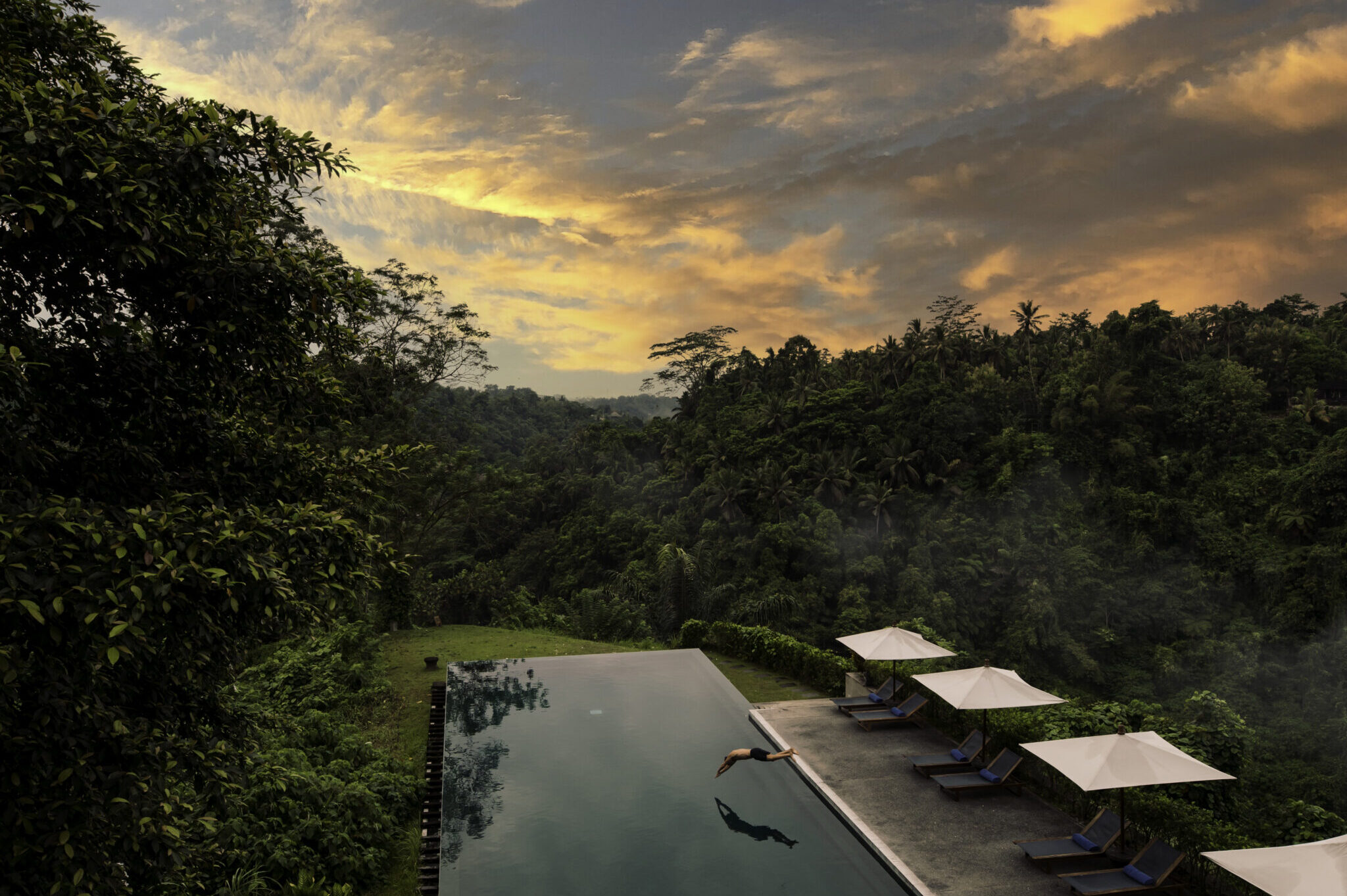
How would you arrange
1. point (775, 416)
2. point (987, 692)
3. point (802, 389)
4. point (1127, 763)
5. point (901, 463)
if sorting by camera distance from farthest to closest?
point (802, 389) → point (775, 416) → point (901, 463) → point (987, 692) → point (1127, 763)

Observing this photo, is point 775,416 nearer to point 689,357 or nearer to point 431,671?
point 689,357

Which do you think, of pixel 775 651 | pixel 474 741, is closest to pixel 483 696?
pixel 474 741

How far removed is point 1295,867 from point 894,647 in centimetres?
641

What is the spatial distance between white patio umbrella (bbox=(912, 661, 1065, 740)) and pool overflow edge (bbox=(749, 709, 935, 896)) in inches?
78.2

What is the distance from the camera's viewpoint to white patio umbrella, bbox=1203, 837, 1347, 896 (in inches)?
201

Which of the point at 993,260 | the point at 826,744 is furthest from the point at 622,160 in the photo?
the point at 993,260

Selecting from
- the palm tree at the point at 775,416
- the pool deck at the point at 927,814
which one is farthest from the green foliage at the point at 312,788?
the palm tree at the point at 775,416

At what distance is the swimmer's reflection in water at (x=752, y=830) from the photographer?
7.92 meters

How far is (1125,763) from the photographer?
7215 mm

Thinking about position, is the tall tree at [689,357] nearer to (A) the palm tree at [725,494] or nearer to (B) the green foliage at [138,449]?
(A) the palm tree at [725,494]

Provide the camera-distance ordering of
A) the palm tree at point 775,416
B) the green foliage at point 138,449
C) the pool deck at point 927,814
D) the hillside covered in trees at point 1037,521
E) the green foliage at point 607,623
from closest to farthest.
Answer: the green foliage at point 138,449, the pool deck at point 927,814, the green foliage at point 607,623, the hillside covered in trees at point 1037,521, the palm tree at point 775,416

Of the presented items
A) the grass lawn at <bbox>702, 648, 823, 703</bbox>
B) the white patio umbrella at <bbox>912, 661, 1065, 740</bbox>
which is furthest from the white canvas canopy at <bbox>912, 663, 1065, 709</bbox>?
the grass lawn at <bbox>702, 648, 823, 703</bbox>

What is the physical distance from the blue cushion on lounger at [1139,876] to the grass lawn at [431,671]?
6936 mm

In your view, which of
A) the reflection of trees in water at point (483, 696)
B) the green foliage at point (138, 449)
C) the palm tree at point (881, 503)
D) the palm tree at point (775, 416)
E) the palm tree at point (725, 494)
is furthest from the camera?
the palm tree at point (775, 416)
